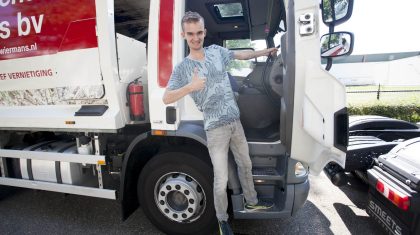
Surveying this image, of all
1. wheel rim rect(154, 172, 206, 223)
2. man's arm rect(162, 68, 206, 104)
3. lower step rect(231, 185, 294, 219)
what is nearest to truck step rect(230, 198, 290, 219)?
lower step rect(231, 185, 294, 219)

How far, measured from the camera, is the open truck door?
201cm

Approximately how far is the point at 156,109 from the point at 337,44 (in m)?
1.63

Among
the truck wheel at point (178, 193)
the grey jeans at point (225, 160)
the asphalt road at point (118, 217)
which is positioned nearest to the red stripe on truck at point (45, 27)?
the truck wheel at point (178, 193)

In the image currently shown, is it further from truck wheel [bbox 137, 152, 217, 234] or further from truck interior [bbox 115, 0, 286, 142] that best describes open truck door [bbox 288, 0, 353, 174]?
truck wheel [bbox 137, 152, 217, 234]

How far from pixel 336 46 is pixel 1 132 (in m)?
3.93

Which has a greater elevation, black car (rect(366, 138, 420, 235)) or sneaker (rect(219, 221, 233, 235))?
black car (rect(366, 138, 420, 235))

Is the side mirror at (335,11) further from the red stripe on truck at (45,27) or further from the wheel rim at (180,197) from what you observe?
the red stripe on truck at (45,27)

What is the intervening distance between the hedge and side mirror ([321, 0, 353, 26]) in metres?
6.80

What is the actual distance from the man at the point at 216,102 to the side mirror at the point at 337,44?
78cm

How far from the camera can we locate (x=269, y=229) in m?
2.84

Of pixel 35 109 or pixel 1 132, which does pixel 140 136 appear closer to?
pixel 35 109

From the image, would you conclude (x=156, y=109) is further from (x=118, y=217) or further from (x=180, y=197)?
(x=118, y=217)

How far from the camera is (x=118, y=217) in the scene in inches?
126

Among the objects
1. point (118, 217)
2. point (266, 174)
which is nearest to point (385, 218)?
point (266, 174)
